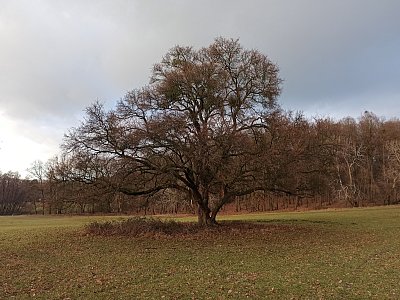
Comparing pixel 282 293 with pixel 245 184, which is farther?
pixel 245 184

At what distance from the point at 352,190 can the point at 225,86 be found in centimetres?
5351

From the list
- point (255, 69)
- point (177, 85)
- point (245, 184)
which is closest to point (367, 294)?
point (245, 184)

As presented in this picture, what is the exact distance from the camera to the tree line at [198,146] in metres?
24.1

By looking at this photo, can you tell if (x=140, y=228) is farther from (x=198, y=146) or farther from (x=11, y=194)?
(x=11, y=194)

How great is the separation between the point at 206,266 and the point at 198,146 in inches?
333

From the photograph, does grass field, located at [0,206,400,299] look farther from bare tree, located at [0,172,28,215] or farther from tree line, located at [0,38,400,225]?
bare tree, located at [0,172,28,215]

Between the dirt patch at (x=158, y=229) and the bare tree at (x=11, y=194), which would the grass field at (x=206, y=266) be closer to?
the dirt patch at (x=158, y=229)

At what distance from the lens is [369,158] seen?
82.6 metres

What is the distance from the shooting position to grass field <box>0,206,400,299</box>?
38.1ft

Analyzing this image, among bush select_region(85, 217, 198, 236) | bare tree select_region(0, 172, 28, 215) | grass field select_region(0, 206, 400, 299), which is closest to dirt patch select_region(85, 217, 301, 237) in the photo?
bush select_region(85, 217, 198, 236)

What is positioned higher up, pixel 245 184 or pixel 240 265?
pixel 245 184

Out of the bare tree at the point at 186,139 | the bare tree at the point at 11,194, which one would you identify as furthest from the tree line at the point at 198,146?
the bare tree at the point at 11,194

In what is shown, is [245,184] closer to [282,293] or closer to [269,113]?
[269,113]

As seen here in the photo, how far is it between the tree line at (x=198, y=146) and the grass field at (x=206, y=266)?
3342mm
